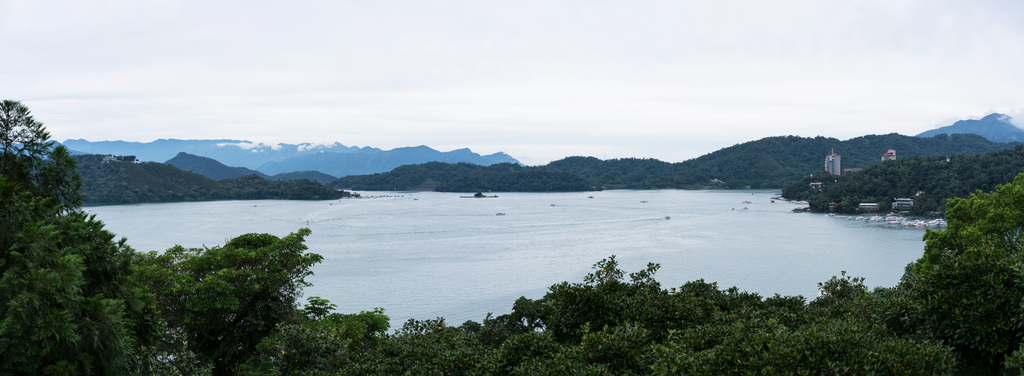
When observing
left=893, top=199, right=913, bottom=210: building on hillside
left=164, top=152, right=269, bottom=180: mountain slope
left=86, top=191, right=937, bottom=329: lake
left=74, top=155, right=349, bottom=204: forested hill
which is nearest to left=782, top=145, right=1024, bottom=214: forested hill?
left=893, top=199, right=913, bottom=210: building on hillside

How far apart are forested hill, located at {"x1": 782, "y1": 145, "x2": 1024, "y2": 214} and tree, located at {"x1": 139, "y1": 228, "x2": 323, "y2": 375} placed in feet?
220

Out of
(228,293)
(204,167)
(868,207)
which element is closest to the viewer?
(228,293)

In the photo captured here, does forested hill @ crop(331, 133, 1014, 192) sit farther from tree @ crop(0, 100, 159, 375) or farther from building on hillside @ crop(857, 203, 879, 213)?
tree @ crop(0, 100, 159, 375)

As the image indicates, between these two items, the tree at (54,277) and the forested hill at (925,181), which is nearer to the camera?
the tree at (54,277)

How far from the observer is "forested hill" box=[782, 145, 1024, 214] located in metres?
60.2

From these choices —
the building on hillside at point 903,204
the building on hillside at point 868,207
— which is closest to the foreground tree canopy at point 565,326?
the building on hillside at point 903,204

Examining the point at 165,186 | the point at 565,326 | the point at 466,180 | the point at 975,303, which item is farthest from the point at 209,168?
the point at 975,303

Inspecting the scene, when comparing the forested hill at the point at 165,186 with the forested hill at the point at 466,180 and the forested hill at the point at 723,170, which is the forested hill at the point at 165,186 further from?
the forested hill at the point at 723,170

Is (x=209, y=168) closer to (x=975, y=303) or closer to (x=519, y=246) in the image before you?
(x=519, y=246)

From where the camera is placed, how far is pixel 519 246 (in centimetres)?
4819

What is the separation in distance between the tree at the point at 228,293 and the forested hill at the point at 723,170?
120487 millimetres

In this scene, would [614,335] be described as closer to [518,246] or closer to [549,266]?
[549,266]

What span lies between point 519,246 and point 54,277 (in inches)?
1693

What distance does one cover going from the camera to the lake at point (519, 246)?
32.8 metres
